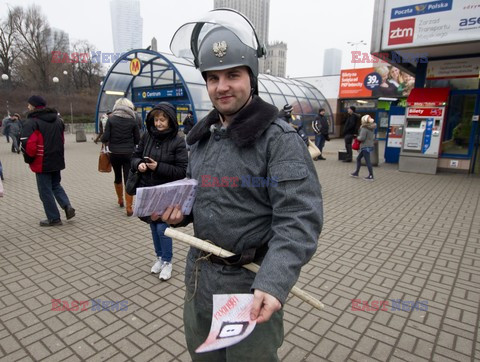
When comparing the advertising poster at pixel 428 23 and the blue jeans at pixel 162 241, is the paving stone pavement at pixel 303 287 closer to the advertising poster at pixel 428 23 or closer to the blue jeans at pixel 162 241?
the blue jeans at pixel 162 241

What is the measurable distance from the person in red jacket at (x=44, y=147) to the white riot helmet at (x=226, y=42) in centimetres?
A: 402

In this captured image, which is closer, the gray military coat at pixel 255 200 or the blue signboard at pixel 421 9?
the gray military coat at pixel 255 200

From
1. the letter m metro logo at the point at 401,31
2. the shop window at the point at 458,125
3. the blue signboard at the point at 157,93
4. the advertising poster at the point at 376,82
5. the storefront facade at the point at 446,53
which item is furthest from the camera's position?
the advertising poster at the point at 376,82

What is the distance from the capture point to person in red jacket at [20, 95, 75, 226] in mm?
4590

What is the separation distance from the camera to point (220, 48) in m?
1.28

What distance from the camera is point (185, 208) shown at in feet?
4.99

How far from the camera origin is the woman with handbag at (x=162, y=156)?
3365 mm

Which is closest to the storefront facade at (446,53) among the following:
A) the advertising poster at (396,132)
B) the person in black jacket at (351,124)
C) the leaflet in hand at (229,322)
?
the advertising poster at (396,132)

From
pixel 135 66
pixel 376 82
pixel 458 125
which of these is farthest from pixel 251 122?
pixel 376 82

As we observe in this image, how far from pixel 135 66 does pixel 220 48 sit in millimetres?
15975

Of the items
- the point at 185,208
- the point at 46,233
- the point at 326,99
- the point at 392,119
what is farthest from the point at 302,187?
the point at 326,99

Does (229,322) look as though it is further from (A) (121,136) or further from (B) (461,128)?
(B) (461,128)

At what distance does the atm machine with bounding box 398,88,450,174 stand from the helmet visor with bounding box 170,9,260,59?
32.2ft

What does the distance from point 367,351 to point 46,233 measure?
4455 mm
